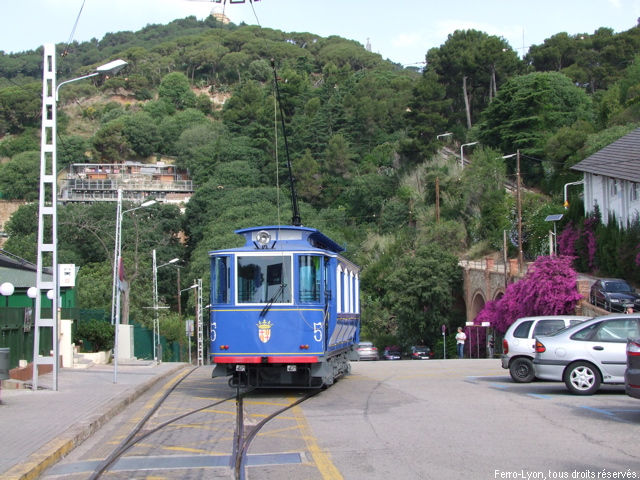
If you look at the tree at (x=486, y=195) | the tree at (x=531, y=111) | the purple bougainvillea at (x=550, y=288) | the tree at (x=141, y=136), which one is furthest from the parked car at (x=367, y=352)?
the tree at (x=141, y=136)

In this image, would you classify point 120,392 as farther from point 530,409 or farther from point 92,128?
point 92,128

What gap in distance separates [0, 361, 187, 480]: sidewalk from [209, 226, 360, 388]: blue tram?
255cm

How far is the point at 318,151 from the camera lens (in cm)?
9150

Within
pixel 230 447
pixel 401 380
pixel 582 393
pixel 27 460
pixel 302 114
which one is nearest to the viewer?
pixel 27 460

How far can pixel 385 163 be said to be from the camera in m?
86.1

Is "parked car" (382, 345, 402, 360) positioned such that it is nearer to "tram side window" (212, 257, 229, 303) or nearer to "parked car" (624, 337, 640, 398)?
"tram side window" (212, 257, 229, 303)

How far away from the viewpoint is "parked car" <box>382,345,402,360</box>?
52.9m

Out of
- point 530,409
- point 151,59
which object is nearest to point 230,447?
point 530,409

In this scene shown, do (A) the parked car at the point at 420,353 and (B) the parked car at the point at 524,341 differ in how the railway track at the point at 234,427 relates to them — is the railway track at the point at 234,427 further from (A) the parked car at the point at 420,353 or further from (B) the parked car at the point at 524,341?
(A) the parked car at the point at 420,353

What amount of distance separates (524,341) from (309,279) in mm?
5653

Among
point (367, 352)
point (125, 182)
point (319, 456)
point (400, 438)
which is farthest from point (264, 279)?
point (125, 182)

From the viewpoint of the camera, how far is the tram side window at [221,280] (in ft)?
54.4

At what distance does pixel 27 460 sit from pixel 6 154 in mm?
118279

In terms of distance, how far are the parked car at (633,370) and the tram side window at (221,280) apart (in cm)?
798
